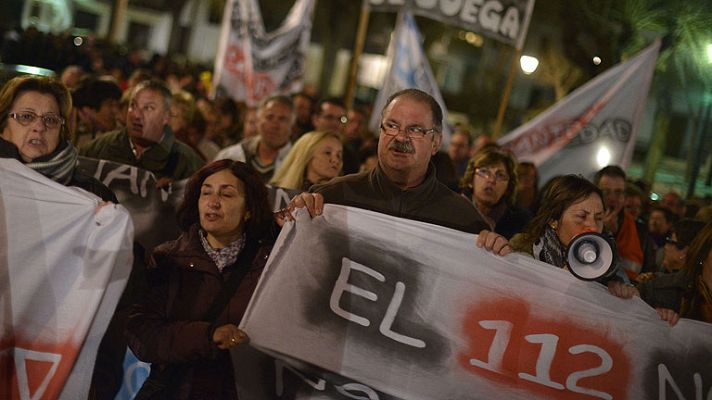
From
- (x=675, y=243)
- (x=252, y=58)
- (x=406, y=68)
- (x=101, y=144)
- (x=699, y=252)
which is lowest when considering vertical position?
(x=101, y=144)

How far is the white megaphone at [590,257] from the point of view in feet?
11.0

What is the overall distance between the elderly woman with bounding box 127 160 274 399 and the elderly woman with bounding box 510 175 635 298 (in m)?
1.17

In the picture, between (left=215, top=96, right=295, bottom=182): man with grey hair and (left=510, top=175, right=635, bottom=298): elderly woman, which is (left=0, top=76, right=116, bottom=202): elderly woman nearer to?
(left=510, top=175, right=635, bottom=298): elderly woman

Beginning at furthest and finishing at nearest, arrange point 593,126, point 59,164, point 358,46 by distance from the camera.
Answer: point 358,46 → point 593,126 → point 59,164

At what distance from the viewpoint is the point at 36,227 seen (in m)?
3.38

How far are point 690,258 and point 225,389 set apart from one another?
6.85 feet

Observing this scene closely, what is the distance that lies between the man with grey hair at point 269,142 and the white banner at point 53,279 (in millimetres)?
2854

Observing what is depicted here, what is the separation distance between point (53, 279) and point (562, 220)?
2157 millimetres

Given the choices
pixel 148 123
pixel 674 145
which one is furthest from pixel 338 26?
pixel 148 123

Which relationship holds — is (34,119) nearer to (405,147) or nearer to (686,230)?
(405,147)

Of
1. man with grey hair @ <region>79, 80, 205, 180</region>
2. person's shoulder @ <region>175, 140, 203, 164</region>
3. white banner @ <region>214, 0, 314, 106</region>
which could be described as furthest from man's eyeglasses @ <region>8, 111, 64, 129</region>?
white banner @ <region>214, 0, 314, 106</region>

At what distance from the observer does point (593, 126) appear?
8492 mm

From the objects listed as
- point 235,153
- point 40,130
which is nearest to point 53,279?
point 40,130

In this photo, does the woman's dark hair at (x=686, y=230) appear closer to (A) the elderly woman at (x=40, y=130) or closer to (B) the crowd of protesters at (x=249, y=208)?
(B) the crowd of protesters at (x=249, y=208)
